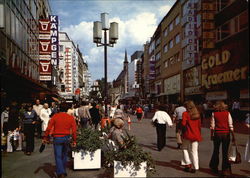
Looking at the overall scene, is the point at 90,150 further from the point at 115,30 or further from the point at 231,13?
the point at 231,13

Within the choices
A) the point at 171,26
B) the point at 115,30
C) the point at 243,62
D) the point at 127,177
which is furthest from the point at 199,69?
the point at 127,177

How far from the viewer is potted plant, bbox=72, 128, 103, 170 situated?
7.88 meters

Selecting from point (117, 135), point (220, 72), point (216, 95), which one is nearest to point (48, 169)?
point (117, 135)

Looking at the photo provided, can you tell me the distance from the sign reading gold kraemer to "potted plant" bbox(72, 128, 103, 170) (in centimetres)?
1817

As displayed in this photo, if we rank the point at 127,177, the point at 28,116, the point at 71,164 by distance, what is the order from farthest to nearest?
the point at 28,116
the point at 71,164
the point at 127,177

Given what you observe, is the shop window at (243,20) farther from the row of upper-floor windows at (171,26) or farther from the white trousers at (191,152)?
the white trousers at (191,152)

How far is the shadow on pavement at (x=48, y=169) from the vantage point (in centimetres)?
751

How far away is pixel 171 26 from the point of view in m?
47.1

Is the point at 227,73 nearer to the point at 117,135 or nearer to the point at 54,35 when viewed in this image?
the point at 117,135

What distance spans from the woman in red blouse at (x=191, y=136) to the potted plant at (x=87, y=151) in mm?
2197

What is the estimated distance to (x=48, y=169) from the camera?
319 inches

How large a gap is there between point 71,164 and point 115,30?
23.7ft

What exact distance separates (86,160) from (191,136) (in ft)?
8.95

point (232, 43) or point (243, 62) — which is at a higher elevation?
point (232, 43)
